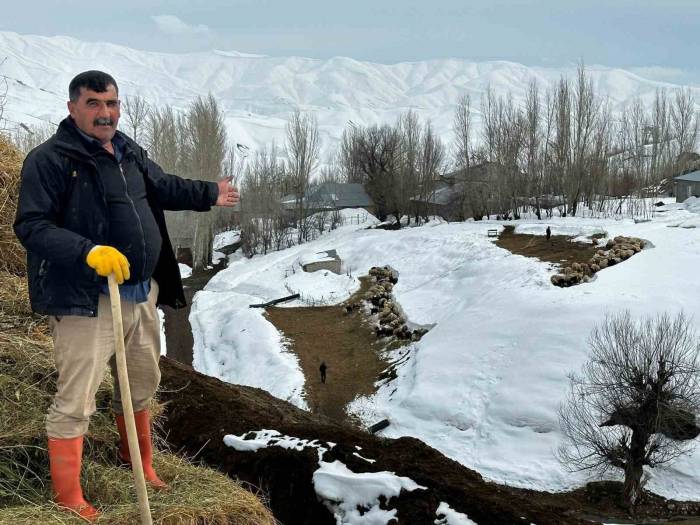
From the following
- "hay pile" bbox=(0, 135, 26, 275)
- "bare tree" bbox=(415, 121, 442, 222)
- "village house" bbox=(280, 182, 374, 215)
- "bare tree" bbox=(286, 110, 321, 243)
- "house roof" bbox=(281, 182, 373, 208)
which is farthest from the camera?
"house roof" bbox=(281, 182, 373, 208)

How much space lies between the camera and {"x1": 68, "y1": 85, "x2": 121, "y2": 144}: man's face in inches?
105

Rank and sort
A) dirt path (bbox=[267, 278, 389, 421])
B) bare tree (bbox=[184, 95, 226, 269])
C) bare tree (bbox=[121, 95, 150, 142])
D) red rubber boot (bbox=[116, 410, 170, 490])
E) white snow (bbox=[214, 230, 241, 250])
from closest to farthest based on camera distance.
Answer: red rubber boot (bbox=[116, 410, 170, 490]) < dirt path (bbox=[267, 278, 389, 421]) < bare tree (bbox=[184, 95, 226, 269]) < bare tree (bbox=[121, 95, 150, 142]) < white snow (bbox=[214, 230, 241, 250])

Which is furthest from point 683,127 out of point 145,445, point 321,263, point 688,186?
point 145,445

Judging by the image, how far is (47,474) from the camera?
312 centimetres

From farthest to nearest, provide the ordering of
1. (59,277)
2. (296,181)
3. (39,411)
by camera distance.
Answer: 1. (296,181)
2. (39,411)
3. (59,277)

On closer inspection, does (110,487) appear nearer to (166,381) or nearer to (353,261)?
(166,381)

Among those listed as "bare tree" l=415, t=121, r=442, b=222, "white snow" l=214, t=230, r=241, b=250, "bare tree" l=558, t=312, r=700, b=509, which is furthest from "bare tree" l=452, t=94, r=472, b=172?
"bare tree" l=558, t=312, r=700, b=509

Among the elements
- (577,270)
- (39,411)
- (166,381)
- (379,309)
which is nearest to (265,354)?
(379,309)

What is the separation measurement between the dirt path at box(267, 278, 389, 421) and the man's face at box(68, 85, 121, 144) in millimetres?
13716

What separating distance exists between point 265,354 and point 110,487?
56.9 ft

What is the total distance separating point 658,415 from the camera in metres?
11.0

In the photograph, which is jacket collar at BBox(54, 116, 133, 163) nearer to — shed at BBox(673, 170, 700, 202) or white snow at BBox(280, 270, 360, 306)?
white snow at BBox(280, 270, 360, 306)

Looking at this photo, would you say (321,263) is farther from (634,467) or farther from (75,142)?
(75,142)

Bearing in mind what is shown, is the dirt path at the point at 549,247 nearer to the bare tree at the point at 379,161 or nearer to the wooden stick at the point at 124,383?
the bare tree at the point at 379,161
